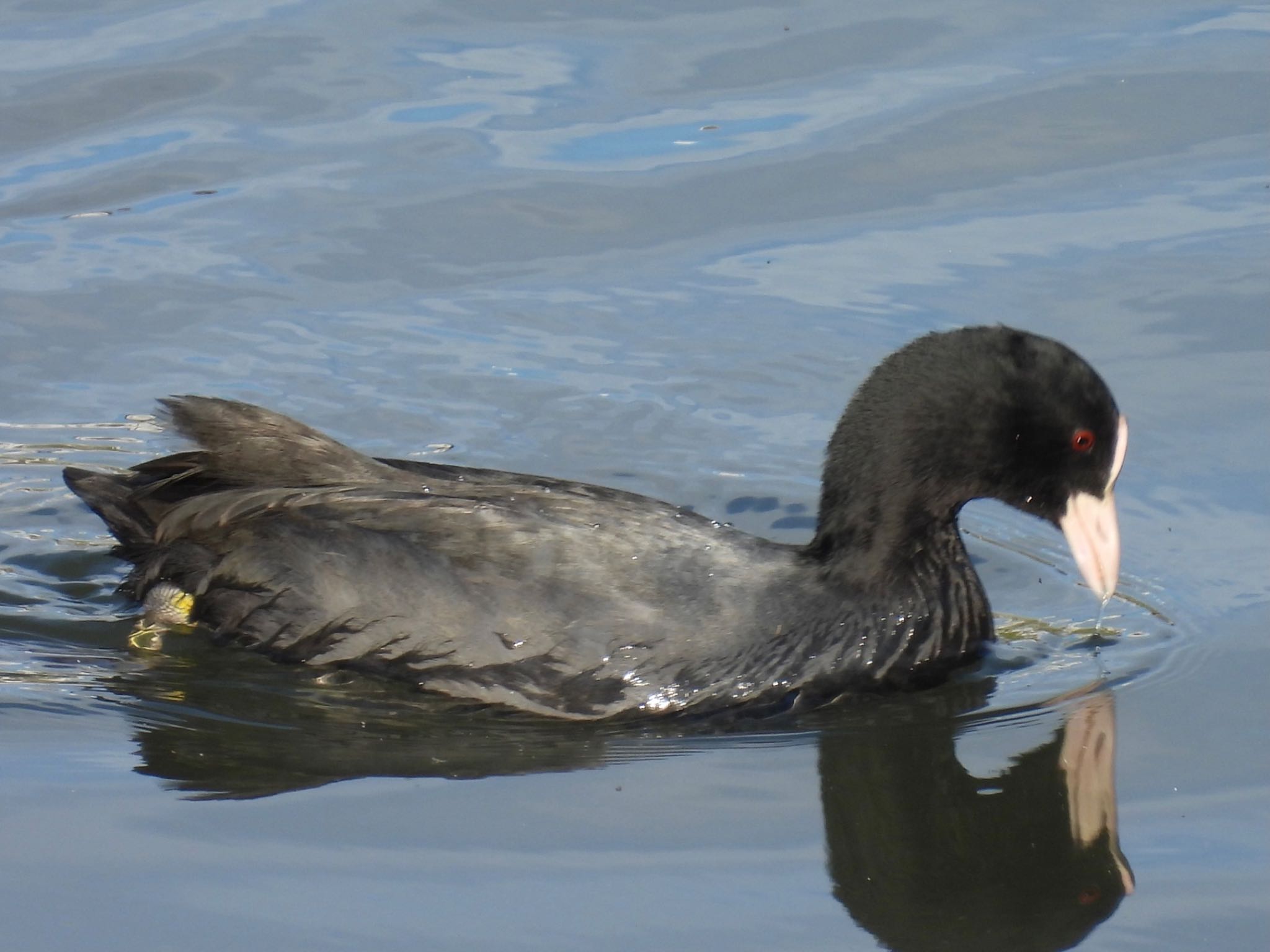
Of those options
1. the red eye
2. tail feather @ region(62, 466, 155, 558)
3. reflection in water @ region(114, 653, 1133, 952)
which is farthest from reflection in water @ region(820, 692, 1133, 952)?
tail feather @ region(62, 466, 155, 558)

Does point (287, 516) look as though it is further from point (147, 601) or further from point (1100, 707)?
point (1100, 707)

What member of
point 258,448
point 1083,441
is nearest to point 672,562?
point 1083,441

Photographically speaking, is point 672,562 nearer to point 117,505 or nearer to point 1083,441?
point 1083,441

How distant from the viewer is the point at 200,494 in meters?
6.10

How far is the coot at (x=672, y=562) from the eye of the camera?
18.1 feet

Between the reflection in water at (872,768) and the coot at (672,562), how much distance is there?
130 millimetres

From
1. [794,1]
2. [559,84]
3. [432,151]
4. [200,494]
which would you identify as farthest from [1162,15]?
[200,494]

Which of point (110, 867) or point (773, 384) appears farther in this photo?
point (773, 384)

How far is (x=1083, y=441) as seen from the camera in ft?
18.4

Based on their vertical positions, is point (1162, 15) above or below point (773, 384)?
above

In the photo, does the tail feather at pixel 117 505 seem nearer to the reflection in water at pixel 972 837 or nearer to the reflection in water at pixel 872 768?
the reflection in water at pixel 872 768

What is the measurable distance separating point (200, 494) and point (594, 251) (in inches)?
121

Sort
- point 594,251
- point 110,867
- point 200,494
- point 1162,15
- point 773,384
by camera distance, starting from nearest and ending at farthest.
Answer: point 110,867, point 200,494, point 773,384, point 594,251, point 1162,15

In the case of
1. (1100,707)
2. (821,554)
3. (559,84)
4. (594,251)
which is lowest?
(1100,707)
